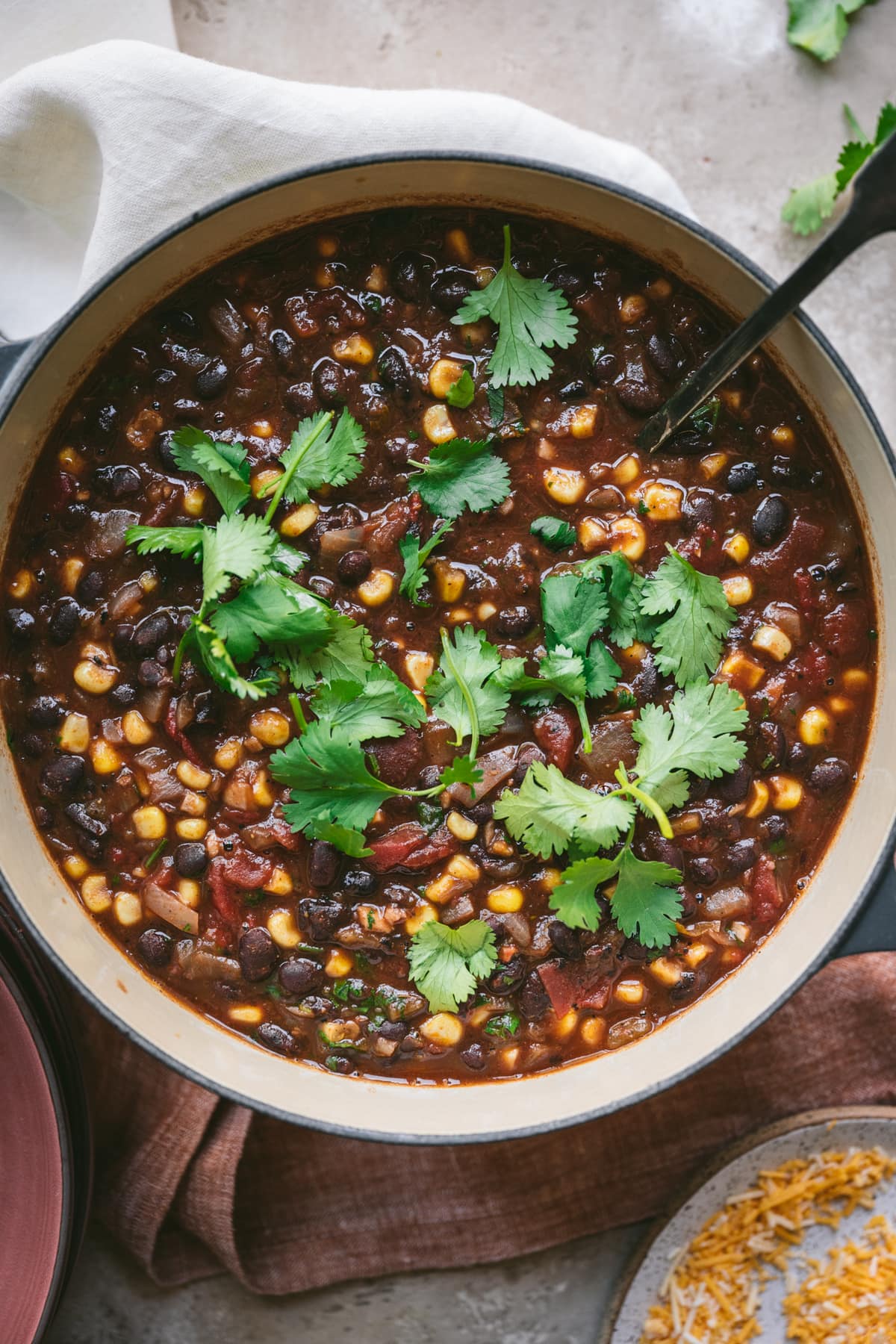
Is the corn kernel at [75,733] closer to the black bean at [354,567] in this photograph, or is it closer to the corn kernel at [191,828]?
the corn kernel at [191,828]

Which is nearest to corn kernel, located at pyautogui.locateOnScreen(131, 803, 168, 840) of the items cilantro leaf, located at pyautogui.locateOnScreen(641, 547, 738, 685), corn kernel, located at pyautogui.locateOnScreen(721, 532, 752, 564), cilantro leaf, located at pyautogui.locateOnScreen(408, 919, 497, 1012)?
cilantro leaf, located at pyautogui.locateOnScreen(408, 919, 497, 1012)

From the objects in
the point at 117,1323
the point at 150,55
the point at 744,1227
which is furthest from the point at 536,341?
the point at 117,1323

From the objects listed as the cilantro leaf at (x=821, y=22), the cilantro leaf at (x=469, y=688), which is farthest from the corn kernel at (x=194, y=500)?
the cilantro leaf at (x=821, y=22)

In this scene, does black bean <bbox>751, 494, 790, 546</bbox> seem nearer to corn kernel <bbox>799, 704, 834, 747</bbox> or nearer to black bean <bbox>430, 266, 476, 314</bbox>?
corn kernel <bbox>799, 704, 834, 747</bbox>

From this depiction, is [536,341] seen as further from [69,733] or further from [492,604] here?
[69,733]

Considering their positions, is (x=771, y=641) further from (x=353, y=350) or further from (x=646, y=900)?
(x=353, y=350)

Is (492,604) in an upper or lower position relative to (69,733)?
upper
